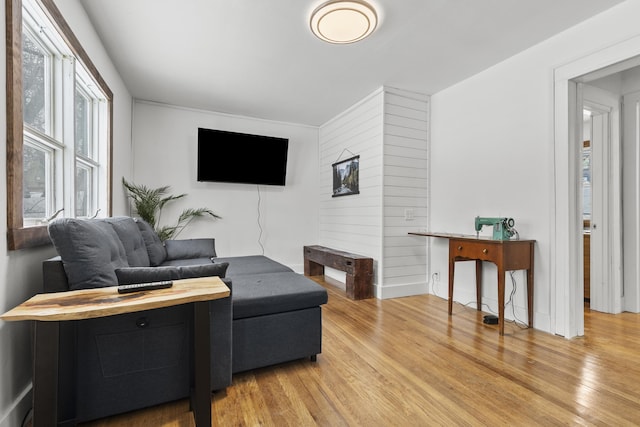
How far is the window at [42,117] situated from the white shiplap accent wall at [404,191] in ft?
9.81

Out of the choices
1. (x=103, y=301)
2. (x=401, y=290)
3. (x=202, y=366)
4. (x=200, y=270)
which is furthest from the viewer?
(x=401, y=290)

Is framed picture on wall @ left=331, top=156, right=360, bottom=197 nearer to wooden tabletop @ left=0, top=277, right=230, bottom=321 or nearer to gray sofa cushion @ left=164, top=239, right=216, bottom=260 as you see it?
gray sofa cushion @ left=164, top=239, right=216, bottom=260

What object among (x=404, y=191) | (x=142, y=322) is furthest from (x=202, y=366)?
(x=404, y=191)

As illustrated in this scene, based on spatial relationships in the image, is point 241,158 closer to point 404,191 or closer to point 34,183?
point 404,191

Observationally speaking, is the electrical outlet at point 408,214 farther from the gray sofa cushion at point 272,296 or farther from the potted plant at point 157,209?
the potted plant at point 157,209

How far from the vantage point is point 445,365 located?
1993mm

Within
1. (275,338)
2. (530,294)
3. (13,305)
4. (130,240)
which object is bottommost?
(275,338)

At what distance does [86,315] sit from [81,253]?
51cm

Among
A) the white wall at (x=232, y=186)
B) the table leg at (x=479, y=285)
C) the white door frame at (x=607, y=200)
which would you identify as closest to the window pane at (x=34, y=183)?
the white wall at (x=232, y=186)

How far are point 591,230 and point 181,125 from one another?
5.24 meters

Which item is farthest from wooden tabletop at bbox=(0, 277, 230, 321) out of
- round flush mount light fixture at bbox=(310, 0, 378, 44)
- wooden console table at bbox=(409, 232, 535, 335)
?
wooden console table at bbox=(409, 232, 535, 335)

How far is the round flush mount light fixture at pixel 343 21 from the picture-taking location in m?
2.15

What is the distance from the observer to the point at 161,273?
5.03ft

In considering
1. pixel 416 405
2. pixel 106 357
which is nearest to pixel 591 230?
pixel 416 405
